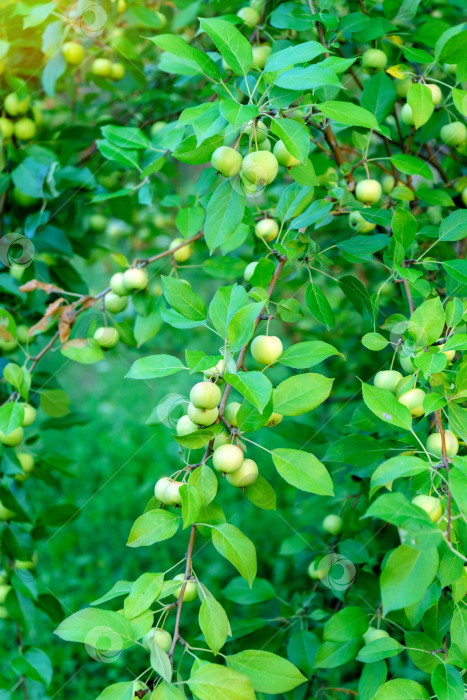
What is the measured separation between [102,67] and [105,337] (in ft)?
2.45

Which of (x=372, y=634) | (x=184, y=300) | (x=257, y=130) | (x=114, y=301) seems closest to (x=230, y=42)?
(x=257, y=130)

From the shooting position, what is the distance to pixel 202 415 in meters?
0.72

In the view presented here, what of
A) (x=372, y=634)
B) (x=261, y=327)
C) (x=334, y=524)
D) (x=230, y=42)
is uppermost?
(x=230, y=42)

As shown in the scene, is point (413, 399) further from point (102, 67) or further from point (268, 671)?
point (102, 67)

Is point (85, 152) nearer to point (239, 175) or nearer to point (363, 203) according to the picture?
point (363, 203)

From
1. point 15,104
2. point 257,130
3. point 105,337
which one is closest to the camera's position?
point 257,130

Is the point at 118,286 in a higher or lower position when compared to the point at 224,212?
lower

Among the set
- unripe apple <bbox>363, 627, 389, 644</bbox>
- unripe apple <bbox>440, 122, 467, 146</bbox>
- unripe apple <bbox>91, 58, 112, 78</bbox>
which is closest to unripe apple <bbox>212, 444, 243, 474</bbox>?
unripe apple <bbox>363, 627, 389, 644</bbox>

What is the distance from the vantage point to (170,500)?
75cm

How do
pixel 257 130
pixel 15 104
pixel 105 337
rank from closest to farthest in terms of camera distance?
pixel 257 130 < pixel 105 337 < pixel 15 104

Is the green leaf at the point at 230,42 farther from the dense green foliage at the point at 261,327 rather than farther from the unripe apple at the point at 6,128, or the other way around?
the unripe apple at the point at 6,128

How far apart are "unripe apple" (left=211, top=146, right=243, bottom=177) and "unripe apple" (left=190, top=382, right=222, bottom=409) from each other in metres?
0.25

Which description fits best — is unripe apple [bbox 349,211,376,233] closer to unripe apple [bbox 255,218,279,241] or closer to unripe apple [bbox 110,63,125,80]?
unripe apple [bbox 255,218,279,241]

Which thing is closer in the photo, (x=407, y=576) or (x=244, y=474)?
(x=407, y=576)
